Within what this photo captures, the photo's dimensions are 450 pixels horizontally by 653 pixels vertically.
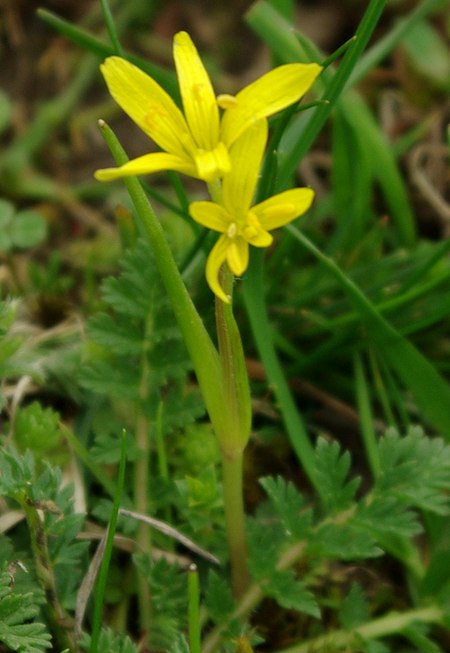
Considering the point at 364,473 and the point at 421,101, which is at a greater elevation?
the point at 421,101

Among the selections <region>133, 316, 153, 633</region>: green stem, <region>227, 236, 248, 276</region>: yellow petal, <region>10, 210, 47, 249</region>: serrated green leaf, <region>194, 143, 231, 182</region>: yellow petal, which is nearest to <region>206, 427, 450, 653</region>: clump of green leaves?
<region>133, 316, 153, 633</region>: green stem

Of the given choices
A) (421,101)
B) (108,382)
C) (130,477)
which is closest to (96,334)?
(108,382)

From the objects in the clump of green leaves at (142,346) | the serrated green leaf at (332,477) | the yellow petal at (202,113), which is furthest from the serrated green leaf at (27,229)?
the yellow petal at (202,113)

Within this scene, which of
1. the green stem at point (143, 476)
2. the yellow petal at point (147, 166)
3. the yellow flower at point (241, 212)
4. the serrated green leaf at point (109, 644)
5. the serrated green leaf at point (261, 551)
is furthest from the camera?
the green stem at point (143, 476)

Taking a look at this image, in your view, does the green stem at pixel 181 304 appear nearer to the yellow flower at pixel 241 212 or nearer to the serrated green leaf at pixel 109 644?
the yellow flower at pixel 241 212

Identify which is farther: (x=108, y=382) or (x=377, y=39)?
(x=377, y=39)

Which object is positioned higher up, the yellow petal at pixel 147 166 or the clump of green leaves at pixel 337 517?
the yellow petal at pixel 147 166

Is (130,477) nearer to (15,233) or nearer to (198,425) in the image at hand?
(198,425)
